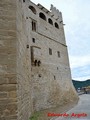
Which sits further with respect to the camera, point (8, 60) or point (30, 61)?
point (30, 61)

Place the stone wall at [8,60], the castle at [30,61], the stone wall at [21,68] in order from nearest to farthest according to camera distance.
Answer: the stone wall at [8,60]
the castle at [30,61]
the stone wall at [21,68]

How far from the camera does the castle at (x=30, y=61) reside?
3078 millimetres

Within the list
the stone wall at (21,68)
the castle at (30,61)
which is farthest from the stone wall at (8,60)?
the stone wall at (21,68)

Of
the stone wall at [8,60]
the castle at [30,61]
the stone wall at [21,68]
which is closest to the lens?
the stone wall at [8,60]

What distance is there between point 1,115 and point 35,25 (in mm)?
11675

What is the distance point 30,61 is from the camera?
33.1 feet

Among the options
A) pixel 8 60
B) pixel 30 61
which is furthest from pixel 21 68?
pixel 30 61

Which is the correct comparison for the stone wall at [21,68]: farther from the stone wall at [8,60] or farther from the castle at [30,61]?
the stone wall at [8,60]

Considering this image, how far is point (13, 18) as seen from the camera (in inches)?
134

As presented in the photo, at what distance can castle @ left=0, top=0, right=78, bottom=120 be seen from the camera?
10.1 ft

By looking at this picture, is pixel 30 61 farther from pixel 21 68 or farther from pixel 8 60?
pixel 8 60

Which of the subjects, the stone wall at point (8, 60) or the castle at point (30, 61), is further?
the castle at point (30, 61)

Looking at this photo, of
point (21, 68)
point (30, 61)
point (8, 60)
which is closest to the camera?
point (8, 60)

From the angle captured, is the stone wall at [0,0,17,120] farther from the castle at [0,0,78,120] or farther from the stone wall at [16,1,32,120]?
the stone wall at [16,1,32,120]
